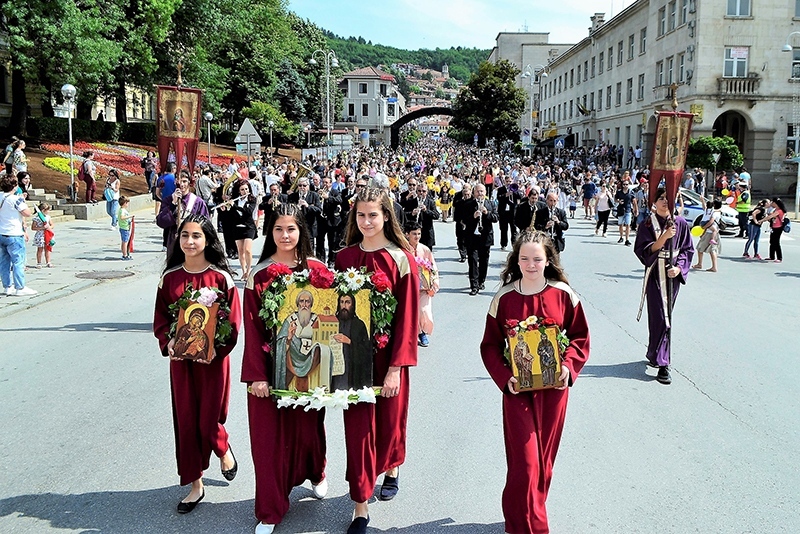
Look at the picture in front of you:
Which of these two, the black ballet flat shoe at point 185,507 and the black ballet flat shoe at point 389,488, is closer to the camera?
the black ballet flat shoe at point 185,507

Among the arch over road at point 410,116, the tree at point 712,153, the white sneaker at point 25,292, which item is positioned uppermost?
the arch over road at point 410,116

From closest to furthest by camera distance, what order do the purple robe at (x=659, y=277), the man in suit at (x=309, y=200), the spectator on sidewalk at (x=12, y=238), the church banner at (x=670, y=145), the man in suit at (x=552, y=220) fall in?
the purple robe at (x=659, y=277), the church banner at (x=670, y=145), the spectator on sidewalk at (x=12, y=238), the man in suit at (x=552, y=220), the man in suit at (x=309, y=200)

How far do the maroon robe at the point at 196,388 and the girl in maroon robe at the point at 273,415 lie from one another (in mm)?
359

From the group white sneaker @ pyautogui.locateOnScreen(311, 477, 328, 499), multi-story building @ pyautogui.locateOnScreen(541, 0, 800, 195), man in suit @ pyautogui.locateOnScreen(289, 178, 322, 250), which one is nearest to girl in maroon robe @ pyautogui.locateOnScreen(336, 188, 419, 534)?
white sneaker @ pyautogui.locateOnScreen(311, 477, 328, 499)

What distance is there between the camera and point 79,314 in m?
10.3

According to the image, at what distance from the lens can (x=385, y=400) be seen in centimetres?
423

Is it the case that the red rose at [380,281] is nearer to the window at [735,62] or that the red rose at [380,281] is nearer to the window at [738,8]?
the window at [735,62]

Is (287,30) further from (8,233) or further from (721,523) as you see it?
(721,523)

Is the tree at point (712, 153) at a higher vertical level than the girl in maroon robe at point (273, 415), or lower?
higher

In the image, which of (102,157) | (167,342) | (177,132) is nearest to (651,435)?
(167,342)

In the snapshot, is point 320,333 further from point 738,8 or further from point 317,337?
point 738,8

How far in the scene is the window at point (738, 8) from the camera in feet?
116

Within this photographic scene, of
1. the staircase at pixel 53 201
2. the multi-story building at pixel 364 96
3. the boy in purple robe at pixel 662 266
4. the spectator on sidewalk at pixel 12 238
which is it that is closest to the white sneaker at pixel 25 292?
the spectator on sidewalk at pixel 12 238

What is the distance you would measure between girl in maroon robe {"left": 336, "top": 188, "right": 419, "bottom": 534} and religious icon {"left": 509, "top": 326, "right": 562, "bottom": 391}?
60cm
